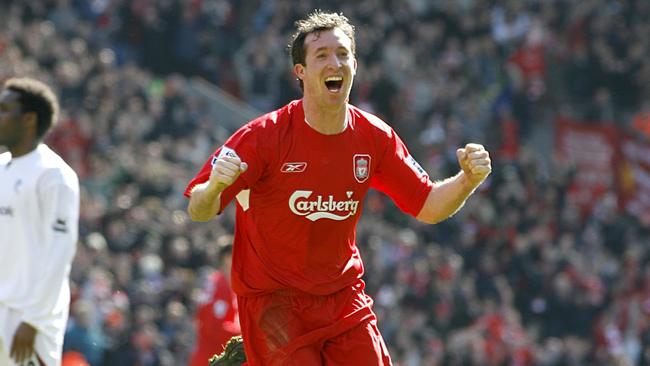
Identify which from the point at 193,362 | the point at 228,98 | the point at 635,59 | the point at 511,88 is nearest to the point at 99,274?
the point at 193,362

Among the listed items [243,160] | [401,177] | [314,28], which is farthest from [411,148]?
[243,160]

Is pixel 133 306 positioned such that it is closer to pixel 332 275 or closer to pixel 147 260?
pixel 147 260

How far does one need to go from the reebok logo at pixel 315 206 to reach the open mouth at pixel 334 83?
0.55 metres

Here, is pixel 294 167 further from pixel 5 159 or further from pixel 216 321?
pixel 216 321

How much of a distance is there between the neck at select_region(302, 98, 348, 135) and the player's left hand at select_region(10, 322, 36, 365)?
1.80 metres

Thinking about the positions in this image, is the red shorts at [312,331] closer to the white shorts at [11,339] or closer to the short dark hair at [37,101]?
the white shorts at [11,339]

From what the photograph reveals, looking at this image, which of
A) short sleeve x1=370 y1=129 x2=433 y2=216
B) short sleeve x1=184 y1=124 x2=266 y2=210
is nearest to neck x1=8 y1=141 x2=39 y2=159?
short sleeve x1=184 y1=124 x2=266 y2=210

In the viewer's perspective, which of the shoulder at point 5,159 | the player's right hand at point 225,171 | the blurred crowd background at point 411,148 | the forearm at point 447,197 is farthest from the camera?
the blurred crowd background at point 411,148

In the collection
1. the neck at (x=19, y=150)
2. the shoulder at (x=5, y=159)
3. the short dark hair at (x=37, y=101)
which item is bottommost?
the shoulder at (x=5, y=159)

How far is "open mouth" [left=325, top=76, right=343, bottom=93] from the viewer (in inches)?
307

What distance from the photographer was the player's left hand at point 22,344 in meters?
7.67

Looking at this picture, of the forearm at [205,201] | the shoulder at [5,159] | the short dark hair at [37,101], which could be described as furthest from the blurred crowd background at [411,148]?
the forearm at [205,201]

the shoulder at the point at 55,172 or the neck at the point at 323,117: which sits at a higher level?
the neck at the point at 323,117

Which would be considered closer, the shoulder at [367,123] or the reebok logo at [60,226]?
the reebok logo at [60,226]
